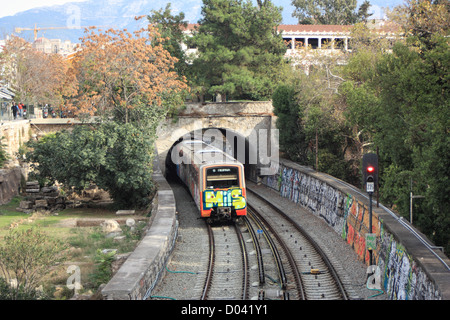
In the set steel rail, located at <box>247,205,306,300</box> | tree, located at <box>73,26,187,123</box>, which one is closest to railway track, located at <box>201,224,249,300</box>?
steel rail, located at <box>247,205,306,300</box>

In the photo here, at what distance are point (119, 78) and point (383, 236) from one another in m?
17.6

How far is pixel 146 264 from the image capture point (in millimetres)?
13336

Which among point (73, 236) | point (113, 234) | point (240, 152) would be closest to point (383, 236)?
point (113, 234)

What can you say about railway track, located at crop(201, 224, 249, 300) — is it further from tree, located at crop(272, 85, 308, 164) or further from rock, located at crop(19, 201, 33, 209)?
tree, located at crop(272, 85, 308, 164)

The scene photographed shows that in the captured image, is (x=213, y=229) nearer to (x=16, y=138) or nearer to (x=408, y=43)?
(x=408, y=43)

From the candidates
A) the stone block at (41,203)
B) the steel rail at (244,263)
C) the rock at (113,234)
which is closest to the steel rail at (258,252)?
the steel rail at (244,263)

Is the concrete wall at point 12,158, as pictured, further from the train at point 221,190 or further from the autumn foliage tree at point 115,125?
the train at point 221,190

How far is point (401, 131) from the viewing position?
1852 cm

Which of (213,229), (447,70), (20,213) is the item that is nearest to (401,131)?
(447,70)

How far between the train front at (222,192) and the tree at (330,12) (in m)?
50.5

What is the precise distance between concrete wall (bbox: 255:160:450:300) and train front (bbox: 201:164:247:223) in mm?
3997

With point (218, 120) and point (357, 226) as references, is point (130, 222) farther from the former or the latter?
point (218, 120)

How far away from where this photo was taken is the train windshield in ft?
73.4

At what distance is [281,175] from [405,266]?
1898 centimetres
